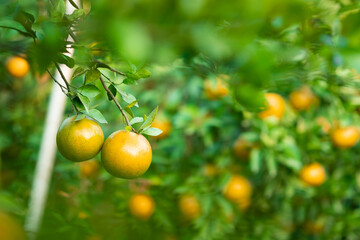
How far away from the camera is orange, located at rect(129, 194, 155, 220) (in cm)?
141

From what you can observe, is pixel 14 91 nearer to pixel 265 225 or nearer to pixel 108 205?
pixel 108 205

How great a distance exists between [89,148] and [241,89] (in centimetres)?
32

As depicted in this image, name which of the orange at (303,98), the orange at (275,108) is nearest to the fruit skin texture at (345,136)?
the orange at (303,98)

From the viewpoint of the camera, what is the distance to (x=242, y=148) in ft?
4.94

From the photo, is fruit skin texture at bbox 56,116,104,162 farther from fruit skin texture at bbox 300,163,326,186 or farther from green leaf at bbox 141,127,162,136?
fruit skin texture at bbox 300,163,326,186

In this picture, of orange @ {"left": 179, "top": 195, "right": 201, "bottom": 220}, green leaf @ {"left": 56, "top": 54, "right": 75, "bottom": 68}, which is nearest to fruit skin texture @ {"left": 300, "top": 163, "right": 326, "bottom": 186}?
orange @ {"left": 179, "top": 195, "right": 201, "bottom": 220}

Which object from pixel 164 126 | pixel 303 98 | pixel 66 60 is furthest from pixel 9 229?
pixel 303 98

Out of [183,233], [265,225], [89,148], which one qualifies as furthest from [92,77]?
[265,225]

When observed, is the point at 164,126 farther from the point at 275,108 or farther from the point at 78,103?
the point at 78,103

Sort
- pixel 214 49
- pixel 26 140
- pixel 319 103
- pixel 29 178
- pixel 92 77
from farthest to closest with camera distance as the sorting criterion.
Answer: pixel 26 140, pixel 29 178, pixel 319 103, pixel 92 77, pixel 214 49

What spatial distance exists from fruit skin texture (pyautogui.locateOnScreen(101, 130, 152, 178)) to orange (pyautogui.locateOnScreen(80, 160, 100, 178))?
112 centimetres

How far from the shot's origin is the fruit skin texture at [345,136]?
4.88 feet

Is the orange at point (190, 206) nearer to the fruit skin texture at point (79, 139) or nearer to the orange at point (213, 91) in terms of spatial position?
the orange at point (213, 91)

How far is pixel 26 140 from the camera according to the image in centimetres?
181
